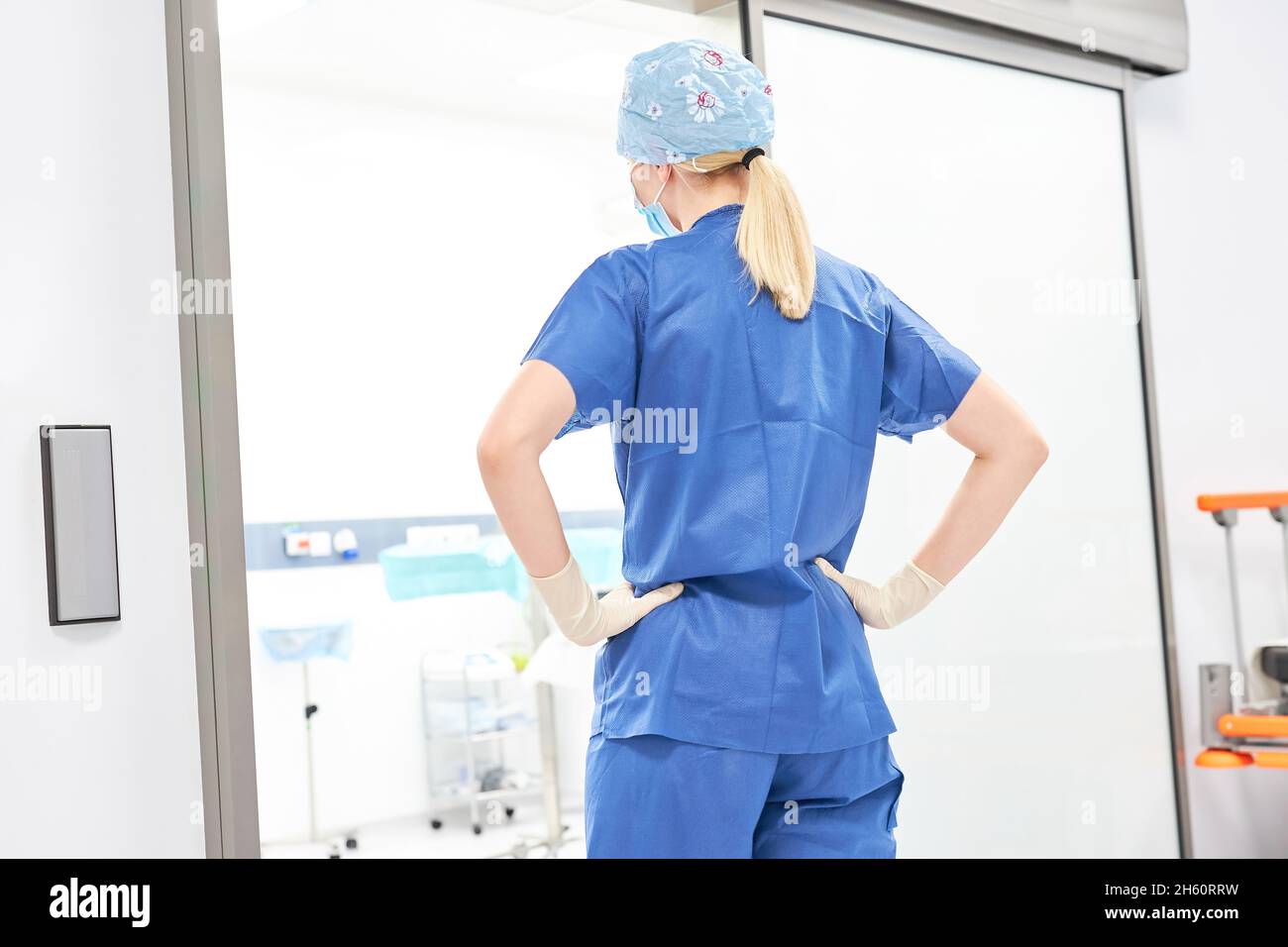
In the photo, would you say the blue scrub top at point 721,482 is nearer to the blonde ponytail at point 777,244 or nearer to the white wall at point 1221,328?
the blonde ponytail at point 777,244

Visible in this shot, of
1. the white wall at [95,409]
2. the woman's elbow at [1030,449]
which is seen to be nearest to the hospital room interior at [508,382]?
the white wall at [95,409]

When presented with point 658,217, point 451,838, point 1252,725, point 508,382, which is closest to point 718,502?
point 658,217

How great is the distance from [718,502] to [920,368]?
1.21 ft

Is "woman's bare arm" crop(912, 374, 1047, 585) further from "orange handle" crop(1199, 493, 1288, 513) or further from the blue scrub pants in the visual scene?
"orange handle" crop(1199, 493, 1288, 513)

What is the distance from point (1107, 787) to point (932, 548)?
1.59 meters

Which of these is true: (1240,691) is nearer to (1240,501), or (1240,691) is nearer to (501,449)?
(1240,501)

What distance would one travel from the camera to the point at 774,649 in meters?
1.38

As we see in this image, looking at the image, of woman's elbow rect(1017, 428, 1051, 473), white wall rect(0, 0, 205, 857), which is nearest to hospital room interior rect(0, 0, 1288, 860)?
white wall rect(0, 0, 205, 857)

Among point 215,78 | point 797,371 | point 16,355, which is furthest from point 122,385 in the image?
point 797,371

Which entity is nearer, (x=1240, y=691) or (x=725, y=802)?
(x=725, y=802)

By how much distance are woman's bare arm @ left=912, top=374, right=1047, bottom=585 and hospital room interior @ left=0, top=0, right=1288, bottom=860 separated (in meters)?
0.79

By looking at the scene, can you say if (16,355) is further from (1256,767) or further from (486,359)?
(1256,767)

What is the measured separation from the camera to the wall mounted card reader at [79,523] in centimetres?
174

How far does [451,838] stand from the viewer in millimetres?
3445
